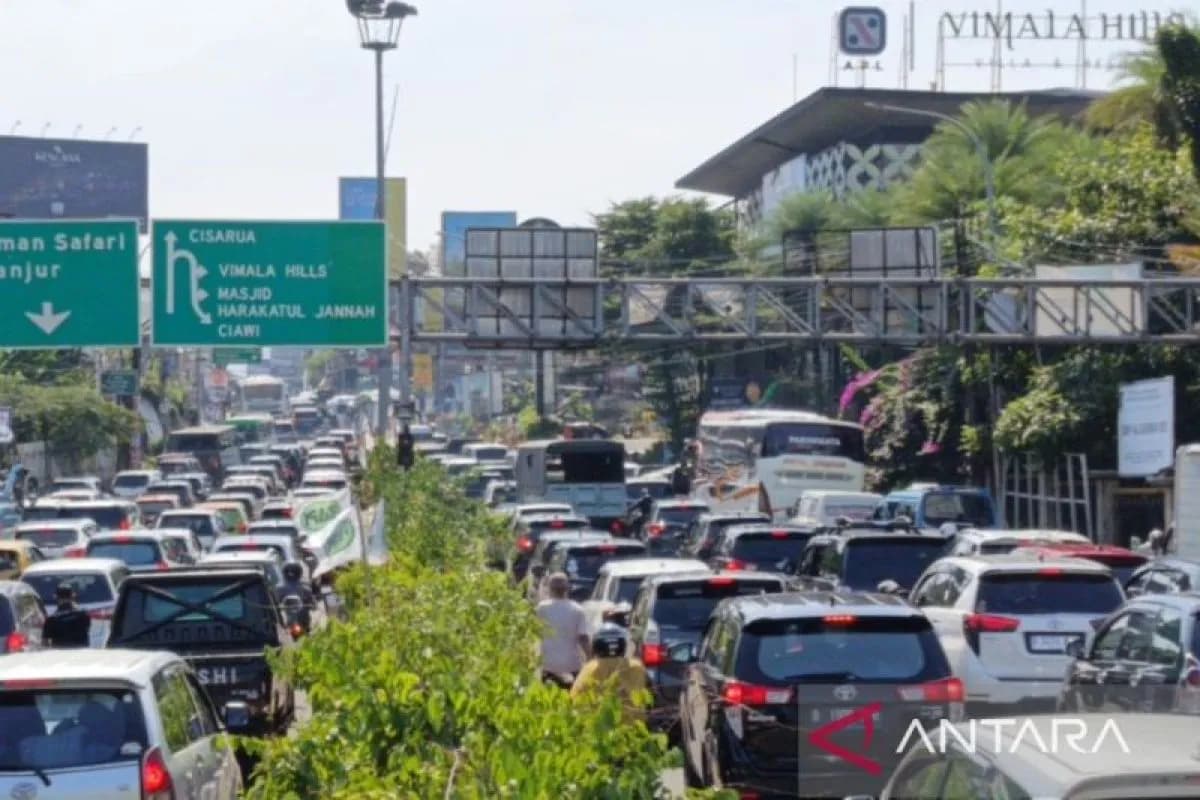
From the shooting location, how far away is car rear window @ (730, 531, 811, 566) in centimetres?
2827

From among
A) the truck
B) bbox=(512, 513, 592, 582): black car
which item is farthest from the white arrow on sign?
the truck

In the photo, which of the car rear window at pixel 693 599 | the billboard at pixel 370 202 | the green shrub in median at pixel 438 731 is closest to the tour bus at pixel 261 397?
the billboard at pixel 370 202

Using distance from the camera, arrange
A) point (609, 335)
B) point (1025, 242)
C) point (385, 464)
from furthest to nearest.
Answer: point (1025, 242)
point (385, 464)
point (609, 335)

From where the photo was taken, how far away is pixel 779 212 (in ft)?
255

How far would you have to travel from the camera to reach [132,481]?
62781mm

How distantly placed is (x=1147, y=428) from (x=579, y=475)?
18120 mm

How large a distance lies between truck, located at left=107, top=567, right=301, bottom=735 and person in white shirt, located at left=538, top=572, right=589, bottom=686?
217 cm

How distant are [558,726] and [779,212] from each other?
2803 inches

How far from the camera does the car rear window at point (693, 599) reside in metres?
18.2

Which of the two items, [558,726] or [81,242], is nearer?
[558,726]

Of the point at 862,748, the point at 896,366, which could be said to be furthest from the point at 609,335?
the point at 862,748

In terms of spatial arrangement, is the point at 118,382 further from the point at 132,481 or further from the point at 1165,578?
the point at 1165,578

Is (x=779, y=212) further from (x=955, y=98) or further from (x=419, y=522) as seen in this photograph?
(x=419, y=522)

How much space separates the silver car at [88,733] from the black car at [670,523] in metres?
26.8
